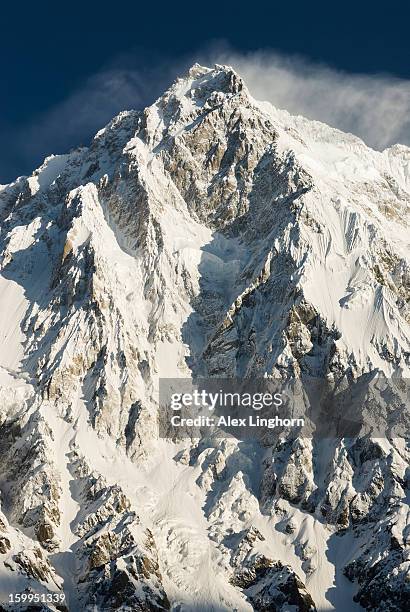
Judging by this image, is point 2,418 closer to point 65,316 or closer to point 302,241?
point 65,316

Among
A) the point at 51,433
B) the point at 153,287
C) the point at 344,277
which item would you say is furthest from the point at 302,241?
the point at 51,433

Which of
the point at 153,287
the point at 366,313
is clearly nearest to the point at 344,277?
the point at 366,313

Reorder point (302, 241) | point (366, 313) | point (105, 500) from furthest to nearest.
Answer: point (302, 241)
point (366, 313)
point (105, 500)

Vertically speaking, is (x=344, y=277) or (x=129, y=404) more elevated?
(x=344, y=277)

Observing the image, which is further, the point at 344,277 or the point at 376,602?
the point at 344,277

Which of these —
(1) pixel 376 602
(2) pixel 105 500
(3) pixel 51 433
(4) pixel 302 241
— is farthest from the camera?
(4) pixel 302 241

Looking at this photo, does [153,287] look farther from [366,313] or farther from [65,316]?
[366,313]

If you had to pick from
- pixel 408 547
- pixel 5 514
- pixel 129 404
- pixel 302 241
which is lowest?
pixel 5 514
